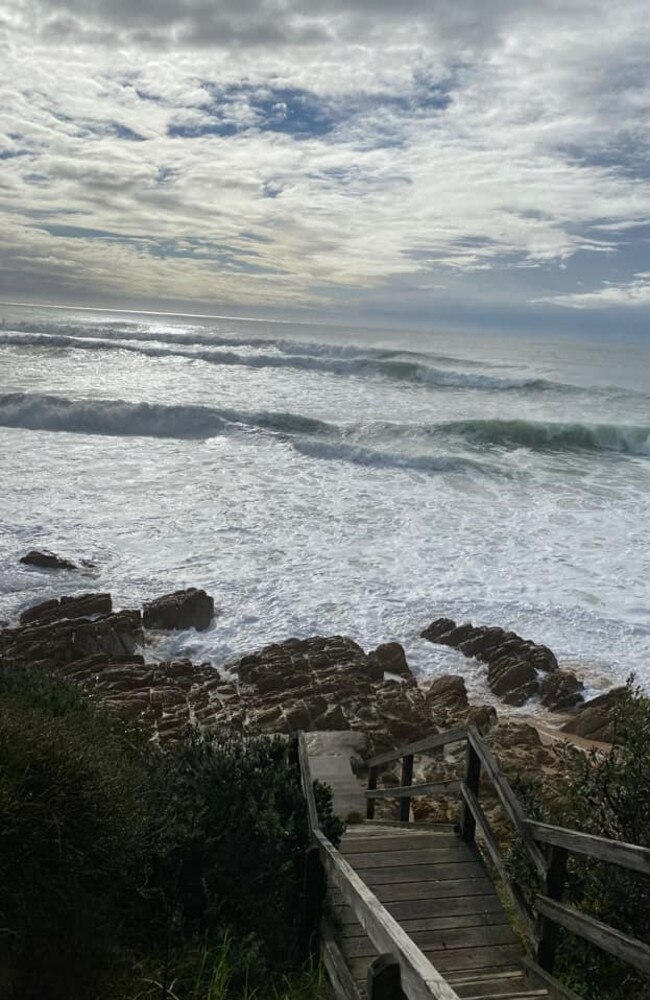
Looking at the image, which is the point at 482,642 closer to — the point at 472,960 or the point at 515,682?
the point at 515,682

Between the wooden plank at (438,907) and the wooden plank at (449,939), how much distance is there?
149mm

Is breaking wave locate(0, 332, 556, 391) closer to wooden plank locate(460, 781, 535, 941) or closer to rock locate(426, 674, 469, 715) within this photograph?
rock locate(426, 674, 469, 715)

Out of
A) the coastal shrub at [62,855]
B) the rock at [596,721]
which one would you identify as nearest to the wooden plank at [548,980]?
the coastal shrub at [62,855]

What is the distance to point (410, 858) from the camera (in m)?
5.80

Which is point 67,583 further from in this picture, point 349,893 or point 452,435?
point 452,435

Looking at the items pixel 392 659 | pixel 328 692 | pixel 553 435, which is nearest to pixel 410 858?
pixel 328 692

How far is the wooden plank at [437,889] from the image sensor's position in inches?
209

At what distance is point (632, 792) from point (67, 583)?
35.5ft

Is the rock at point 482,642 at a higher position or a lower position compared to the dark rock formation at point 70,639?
higher

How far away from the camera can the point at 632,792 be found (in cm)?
498

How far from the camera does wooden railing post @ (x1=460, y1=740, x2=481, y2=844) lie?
5.93 m

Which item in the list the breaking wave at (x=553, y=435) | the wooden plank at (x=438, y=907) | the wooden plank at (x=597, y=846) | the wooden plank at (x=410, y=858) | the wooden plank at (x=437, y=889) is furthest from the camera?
the breaking wave at (x=553, y=435)

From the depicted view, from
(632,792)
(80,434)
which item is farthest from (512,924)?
(80,434)

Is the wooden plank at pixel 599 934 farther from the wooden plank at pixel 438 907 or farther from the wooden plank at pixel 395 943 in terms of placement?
the wooden plank at pixel 395 943
